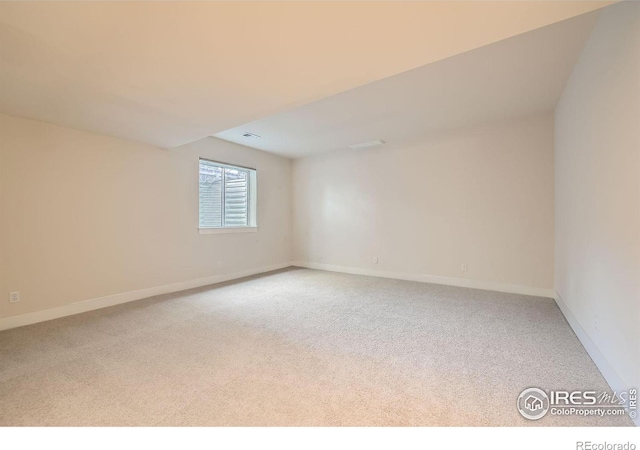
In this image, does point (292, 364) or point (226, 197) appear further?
point (226, 197)

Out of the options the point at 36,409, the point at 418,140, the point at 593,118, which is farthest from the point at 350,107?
the point at 36,409

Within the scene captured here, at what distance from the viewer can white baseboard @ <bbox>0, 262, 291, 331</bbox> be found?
2941 mm

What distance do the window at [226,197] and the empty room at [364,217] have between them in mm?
Answer: 48

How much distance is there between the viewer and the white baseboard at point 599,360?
162 centimetres

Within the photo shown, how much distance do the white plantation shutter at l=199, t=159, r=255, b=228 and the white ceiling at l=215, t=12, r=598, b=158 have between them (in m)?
0.66

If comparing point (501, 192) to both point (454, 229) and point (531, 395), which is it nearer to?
point (454, 229)

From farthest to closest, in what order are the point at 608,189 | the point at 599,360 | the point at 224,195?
the point at 224,195
the point at 599,360
the point at 608,189

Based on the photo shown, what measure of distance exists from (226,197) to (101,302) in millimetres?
2587

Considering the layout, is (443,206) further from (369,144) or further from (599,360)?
(599,360)

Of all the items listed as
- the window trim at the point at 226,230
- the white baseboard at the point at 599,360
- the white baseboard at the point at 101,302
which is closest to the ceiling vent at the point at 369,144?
the window trim at the point at 226,230

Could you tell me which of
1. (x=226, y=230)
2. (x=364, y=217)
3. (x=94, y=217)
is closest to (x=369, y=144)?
(x=364, y=217)

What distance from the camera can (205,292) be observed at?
13.8ft

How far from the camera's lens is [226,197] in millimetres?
5336

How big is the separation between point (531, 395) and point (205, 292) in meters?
4.00
